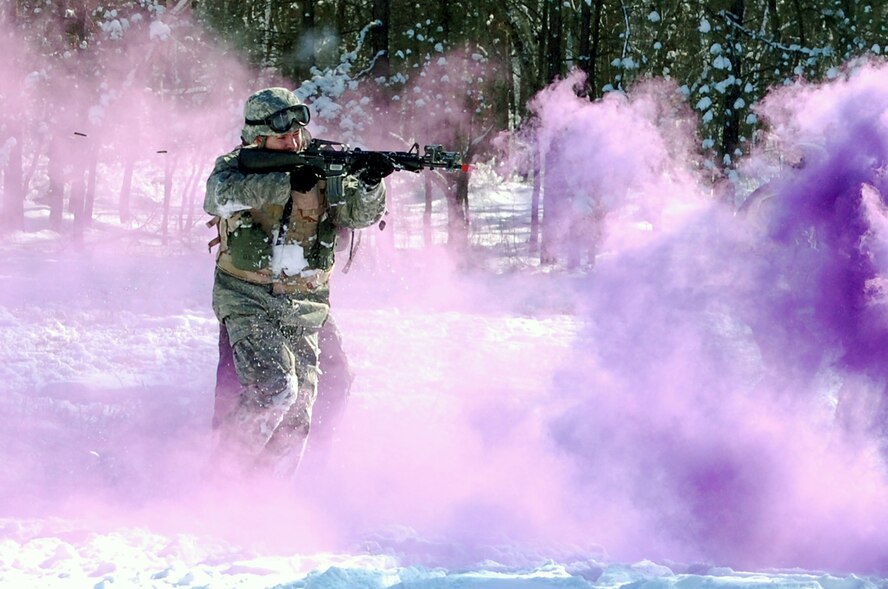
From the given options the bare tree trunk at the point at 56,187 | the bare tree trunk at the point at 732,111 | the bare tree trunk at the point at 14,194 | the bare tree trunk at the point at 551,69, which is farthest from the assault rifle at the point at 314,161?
the bare tree trunk at the point at 56,187

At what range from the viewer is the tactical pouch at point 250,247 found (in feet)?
14.7

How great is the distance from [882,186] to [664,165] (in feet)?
6.88

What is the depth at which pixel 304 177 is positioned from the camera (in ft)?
14.7

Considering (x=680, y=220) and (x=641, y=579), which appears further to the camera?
(x=680, y=220)

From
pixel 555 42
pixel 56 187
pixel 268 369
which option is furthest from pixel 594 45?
pixel 268 369

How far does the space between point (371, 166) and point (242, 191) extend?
1.78 ft

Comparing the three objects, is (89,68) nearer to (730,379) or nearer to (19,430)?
(19,430)

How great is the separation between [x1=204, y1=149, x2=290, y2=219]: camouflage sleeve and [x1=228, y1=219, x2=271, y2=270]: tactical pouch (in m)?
0.09

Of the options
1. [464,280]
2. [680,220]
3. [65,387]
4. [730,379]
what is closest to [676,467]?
[730,379]

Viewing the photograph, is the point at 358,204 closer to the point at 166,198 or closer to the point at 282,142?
the point at 282,142

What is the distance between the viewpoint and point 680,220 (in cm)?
555

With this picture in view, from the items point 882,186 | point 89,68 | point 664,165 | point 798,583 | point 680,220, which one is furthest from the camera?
A: point 89,68

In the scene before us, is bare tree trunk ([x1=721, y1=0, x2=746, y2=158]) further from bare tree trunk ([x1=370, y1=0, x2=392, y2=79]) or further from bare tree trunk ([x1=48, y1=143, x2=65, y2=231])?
bare tree trunk ([x1=48, y1=143, x2=65, y2=231])

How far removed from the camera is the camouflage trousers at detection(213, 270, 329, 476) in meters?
4.48
